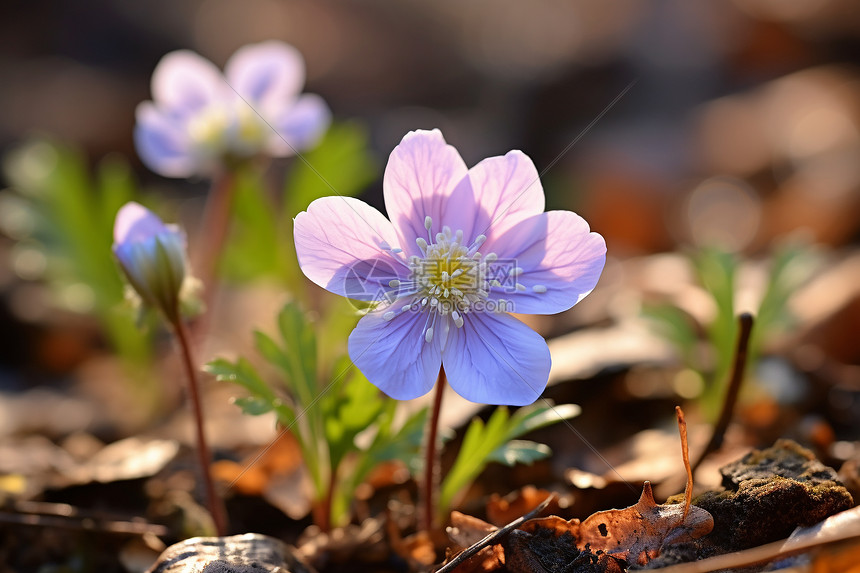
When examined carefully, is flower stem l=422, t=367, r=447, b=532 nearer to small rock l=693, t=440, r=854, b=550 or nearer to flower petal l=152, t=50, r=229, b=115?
small rock l=693, t=440, r=854, b=550

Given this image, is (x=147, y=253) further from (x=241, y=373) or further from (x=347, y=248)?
(x=347, y=248)

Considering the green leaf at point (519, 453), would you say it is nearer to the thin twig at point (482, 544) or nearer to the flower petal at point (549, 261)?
the thin twig at point (482, 544)

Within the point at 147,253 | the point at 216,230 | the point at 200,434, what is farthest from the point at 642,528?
the point at 216,230

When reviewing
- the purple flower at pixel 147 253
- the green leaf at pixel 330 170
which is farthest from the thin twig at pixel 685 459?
the green leaf at pixel 330 170

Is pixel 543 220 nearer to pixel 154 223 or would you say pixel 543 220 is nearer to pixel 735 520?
pixel 735 520

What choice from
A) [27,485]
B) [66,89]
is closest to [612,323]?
→ [27,485]

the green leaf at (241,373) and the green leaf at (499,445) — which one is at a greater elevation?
the green leaf at (241,373)

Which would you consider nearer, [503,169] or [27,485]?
[503,169]
